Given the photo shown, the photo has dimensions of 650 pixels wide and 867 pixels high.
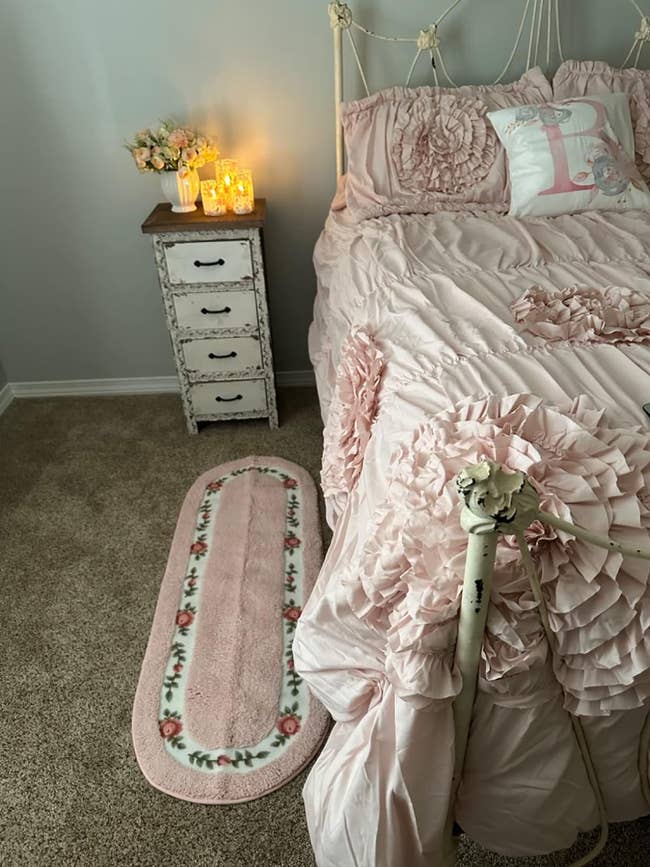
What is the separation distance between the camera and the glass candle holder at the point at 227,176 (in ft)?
6.98

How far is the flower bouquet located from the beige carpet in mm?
826

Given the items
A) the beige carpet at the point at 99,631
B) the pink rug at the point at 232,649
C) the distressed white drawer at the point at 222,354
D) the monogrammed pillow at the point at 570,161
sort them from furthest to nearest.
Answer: the distressed white drawer at the point at 222,354 < the monogrammed pillow at the point at 570,161 < the pink rug at the point at 232,649 < the beige carpet at the point at 99,631

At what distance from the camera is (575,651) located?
30.0 inches

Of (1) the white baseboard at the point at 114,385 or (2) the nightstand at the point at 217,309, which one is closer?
(2) the nightstand at the point at 217,309

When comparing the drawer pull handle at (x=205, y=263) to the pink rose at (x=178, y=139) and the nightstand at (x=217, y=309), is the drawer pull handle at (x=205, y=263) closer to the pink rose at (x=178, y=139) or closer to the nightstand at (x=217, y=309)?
the nightstand at (x=217, y=309)

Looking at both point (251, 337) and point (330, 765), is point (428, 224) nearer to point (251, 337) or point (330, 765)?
point (251, 337)

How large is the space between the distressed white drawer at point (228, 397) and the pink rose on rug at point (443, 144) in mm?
863

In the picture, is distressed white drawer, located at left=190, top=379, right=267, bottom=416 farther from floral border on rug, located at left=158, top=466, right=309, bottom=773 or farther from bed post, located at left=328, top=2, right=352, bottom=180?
bed post, located at left=328, top=2, right=352, bottom=180

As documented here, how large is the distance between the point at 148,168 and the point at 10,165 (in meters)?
0.60

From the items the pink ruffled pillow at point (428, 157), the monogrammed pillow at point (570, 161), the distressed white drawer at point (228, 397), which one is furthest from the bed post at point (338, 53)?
the distressed white drawer at point (228, 397)

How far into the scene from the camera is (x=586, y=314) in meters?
1.26

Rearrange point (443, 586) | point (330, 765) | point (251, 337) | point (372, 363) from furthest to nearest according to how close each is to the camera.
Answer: point (251, 337) → point (372, 363) → point (330, 765) → point (443, 586)

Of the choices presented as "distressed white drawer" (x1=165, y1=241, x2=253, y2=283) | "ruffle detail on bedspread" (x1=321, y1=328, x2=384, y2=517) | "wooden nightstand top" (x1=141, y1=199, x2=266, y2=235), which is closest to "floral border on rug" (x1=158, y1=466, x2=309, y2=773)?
"ruffle detail on bedspread" (x1=321, y1=328, x2=384, y2=517)

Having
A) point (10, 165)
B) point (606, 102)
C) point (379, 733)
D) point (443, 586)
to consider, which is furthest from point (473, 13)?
point (379, 733)
